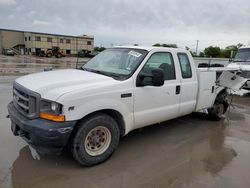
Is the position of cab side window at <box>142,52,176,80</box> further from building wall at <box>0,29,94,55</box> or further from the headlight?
building wall at <box>0,29,94,55</box>

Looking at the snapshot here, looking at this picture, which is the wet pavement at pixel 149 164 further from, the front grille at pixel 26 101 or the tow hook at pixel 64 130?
the front grille at pixel 26 101

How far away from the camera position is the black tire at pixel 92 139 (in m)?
3.20

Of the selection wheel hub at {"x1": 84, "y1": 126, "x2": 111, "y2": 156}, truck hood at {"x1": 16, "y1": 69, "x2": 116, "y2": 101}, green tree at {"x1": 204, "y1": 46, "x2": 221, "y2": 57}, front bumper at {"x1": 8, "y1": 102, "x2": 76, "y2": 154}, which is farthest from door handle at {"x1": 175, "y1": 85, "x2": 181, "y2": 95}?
green tree at {"x1": 204, "y1": 46, "x2": 221, "y2": 57}

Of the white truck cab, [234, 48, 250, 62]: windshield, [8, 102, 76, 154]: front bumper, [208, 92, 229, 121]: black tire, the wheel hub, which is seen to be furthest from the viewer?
[234, 48, 250, 62]: windshield

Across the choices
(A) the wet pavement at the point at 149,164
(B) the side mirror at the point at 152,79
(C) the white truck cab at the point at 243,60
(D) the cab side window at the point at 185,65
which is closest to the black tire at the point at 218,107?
(A) the wet pavement at the point at 149,164

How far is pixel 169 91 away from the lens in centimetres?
433

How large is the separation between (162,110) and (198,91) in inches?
50.4

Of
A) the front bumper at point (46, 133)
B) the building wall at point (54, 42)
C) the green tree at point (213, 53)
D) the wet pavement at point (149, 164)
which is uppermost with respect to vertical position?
the building wall at point (54, 42)

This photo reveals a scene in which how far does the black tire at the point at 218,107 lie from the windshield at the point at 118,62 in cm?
298

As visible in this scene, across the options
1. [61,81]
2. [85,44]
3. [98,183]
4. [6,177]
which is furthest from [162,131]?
[85,44]

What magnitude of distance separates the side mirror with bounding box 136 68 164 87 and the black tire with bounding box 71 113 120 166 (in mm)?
802

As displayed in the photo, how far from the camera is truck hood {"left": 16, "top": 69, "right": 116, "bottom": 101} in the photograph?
3.00 metres

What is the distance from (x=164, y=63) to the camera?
441cm

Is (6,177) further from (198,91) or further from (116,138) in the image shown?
(198,91)
